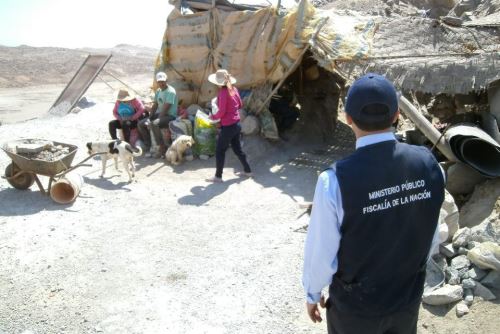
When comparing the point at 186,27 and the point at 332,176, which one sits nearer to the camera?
the point at 332,176

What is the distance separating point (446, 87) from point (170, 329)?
5339 millimetres

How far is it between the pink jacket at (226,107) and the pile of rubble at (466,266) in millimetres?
3760

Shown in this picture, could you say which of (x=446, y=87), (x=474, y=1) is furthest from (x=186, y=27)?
(x=474, y=1)

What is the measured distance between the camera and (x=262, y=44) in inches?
355

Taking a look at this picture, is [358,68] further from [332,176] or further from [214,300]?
[332,176]

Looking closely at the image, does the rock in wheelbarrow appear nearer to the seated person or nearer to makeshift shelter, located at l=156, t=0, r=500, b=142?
the seated person

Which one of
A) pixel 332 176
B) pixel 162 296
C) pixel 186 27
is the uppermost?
pixel 332 176

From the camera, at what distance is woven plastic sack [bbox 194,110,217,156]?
902 centimetres

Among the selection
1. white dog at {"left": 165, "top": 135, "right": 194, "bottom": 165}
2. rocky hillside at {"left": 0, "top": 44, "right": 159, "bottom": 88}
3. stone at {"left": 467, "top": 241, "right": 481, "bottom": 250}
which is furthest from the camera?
rocky hillside at {"left": 0, "top": 44, "right": 159, "bottom": 88}

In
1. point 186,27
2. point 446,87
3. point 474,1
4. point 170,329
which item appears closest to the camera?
point 170,329

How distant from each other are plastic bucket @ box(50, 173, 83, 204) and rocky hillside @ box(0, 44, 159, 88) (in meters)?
18.2

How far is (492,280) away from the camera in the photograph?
417cm

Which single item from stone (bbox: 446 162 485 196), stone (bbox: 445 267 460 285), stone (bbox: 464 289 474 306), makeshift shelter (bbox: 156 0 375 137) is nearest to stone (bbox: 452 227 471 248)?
stone (bbox: 445 267 460 285)

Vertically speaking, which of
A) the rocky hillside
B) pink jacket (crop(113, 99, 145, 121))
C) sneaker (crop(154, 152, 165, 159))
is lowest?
the rocky hillside
